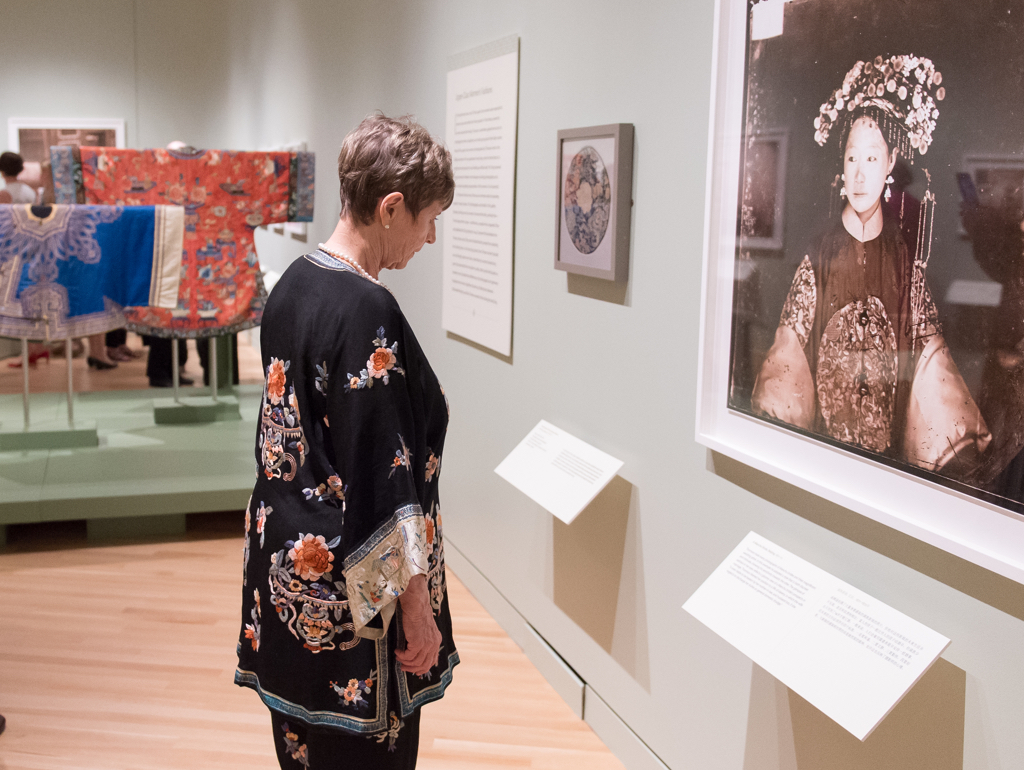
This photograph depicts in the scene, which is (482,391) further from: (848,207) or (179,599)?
(848,207)

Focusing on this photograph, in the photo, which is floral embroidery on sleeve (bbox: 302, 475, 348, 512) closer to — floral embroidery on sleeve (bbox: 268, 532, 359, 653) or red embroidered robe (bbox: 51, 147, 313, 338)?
floral embroidery on sleeve (bbox: 268, 532, 359, 653)

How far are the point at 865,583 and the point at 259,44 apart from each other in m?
7.96

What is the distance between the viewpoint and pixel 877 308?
66.2 inches

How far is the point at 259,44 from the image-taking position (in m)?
8.43

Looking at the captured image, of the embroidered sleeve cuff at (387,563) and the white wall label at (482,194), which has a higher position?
the white wall label at (482,194)

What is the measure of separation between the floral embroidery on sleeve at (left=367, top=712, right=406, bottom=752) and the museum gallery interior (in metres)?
0.02

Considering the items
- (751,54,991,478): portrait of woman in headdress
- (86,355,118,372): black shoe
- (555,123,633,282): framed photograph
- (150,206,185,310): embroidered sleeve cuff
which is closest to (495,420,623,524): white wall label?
(555,123,633,282): framed photograph

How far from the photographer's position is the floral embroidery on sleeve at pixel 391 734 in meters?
1.67

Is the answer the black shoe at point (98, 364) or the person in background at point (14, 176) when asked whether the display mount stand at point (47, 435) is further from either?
the black shoe at point (98, 364)

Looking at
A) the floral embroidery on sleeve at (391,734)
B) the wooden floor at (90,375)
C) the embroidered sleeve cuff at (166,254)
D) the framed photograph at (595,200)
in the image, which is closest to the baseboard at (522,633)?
the framed photograph at (595,200)

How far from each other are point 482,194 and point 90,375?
6285 mm

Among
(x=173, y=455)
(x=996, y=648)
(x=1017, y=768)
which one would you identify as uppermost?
(x=996, y=648)

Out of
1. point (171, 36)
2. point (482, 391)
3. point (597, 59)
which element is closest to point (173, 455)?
point (482, 391)

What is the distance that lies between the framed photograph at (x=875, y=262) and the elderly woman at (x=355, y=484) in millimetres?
701
